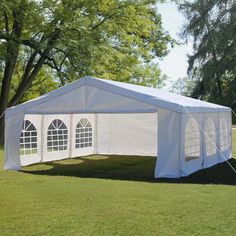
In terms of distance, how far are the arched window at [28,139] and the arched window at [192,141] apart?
15.8 ft

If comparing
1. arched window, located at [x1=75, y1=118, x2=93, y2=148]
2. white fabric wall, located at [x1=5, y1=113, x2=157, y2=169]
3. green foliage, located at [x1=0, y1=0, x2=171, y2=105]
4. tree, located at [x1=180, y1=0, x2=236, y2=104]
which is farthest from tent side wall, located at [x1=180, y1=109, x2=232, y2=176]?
tree, located at [x1=180, y1=0, x2=236, y2=104]

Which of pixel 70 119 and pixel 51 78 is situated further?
pixel 51 78

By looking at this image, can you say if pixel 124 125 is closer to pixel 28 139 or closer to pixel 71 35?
pixel 28 139

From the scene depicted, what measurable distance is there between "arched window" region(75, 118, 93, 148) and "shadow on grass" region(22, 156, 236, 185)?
3.18ft

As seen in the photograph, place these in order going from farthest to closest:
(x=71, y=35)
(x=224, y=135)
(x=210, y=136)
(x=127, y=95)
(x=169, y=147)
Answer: (x=71, y=35) < (x=224, y=135) < (x=210, y=136) < (x=127, y=95) < (x=169, y=147)

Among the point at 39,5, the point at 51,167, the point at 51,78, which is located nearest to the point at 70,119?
the point at 51,167

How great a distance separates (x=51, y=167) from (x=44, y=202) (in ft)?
18.6

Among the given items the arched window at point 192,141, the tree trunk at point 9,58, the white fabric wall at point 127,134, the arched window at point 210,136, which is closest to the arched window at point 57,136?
the white fabric wall at point 127,134

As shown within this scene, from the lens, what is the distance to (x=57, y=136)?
1583 centimetres

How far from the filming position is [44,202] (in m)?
7.83

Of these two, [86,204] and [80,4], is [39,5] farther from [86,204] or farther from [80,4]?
[86,204]

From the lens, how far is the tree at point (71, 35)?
72.0 ft

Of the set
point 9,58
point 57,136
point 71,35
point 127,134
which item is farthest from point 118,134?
point 9,58

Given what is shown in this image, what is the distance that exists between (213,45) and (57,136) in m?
14.9
